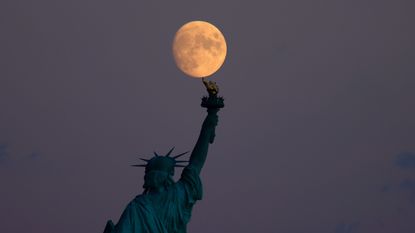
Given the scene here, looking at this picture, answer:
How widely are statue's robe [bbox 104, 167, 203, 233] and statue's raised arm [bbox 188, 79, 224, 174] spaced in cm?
30

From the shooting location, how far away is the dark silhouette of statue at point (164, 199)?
12.6 metres

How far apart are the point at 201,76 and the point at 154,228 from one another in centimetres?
343

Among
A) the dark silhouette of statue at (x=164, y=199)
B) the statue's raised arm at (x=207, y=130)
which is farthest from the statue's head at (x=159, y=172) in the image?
the statue's raised arm at (x=207, y=130)

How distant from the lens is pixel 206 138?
46.1 feet

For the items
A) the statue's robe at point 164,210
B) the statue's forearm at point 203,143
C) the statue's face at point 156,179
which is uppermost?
the statue's forearm at point 203,143

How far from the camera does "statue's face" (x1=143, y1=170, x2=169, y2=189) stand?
43.4 ft

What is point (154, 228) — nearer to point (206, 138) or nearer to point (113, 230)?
point (113, 230)

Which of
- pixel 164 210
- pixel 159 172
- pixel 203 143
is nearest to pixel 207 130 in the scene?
pixel 203 143

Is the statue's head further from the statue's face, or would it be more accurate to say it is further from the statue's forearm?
the statue's forearm

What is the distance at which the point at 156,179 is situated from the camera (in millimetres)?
13242

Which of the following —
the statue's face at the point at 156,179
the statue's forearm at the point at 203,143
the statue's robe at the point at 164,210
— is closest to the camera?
the statue's robe at the point at 164,210

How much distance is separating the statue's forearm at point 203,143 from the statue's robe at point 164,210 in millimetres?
266

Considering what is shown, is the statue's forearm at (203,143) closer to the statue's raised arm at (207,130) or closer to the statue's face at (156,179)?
the statue's raised arm at (207,130)

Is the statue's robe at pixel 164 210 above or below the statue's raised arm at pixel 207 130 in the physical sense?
below
